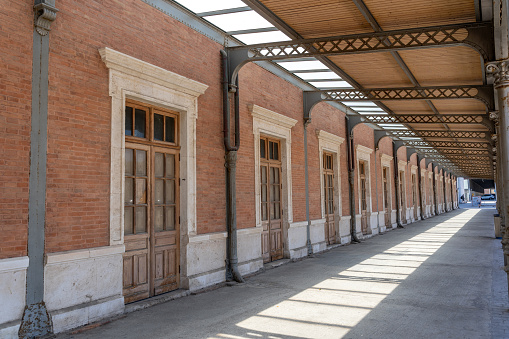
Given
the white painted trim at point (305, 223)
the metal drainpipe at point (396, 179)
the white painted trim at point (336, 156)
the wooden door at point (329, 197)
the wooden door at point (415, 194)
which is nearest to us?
the white painted trim at point (305, 223)

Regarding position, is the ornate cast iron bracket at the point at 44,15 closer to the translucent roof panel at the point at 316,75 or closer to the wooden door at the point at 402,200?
the translucent roof panel at the point at 316,75

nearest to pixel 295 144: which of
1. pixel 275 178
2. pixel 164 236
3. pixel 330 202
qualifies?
pixel 275 178

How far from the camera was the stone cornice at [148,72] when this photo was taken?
17.7 feet

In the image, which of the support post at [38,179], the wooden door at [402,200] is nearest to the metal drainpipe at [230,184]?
the support post at [38,179]

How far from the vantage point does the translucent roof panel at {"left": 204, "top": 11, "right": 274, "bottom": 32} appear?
23.2ft

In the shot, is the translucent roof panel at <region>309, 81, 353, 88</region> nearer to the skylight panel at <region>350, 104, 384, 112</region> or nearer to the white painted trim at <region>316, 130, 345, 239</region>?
the white painted trim at <region>316, 130, 345, 239</region>

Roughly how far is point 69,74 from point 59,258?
2.28 meters

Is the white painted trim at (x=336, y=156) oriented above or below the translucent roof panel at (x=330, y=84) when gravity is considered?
below

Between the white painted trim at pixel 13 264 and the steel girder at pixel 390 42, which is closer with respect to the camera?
the white painted trim at pixel 13 264

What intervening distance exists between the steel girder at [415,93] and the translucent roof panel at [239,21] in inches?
165

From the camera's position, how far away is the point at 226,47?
804 centimetres

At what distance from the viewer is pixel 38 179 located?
4.51 meters

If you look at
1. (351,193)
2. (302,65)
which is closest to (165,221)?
(302,65)

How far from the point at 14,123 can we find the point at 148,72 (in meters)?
2.19
